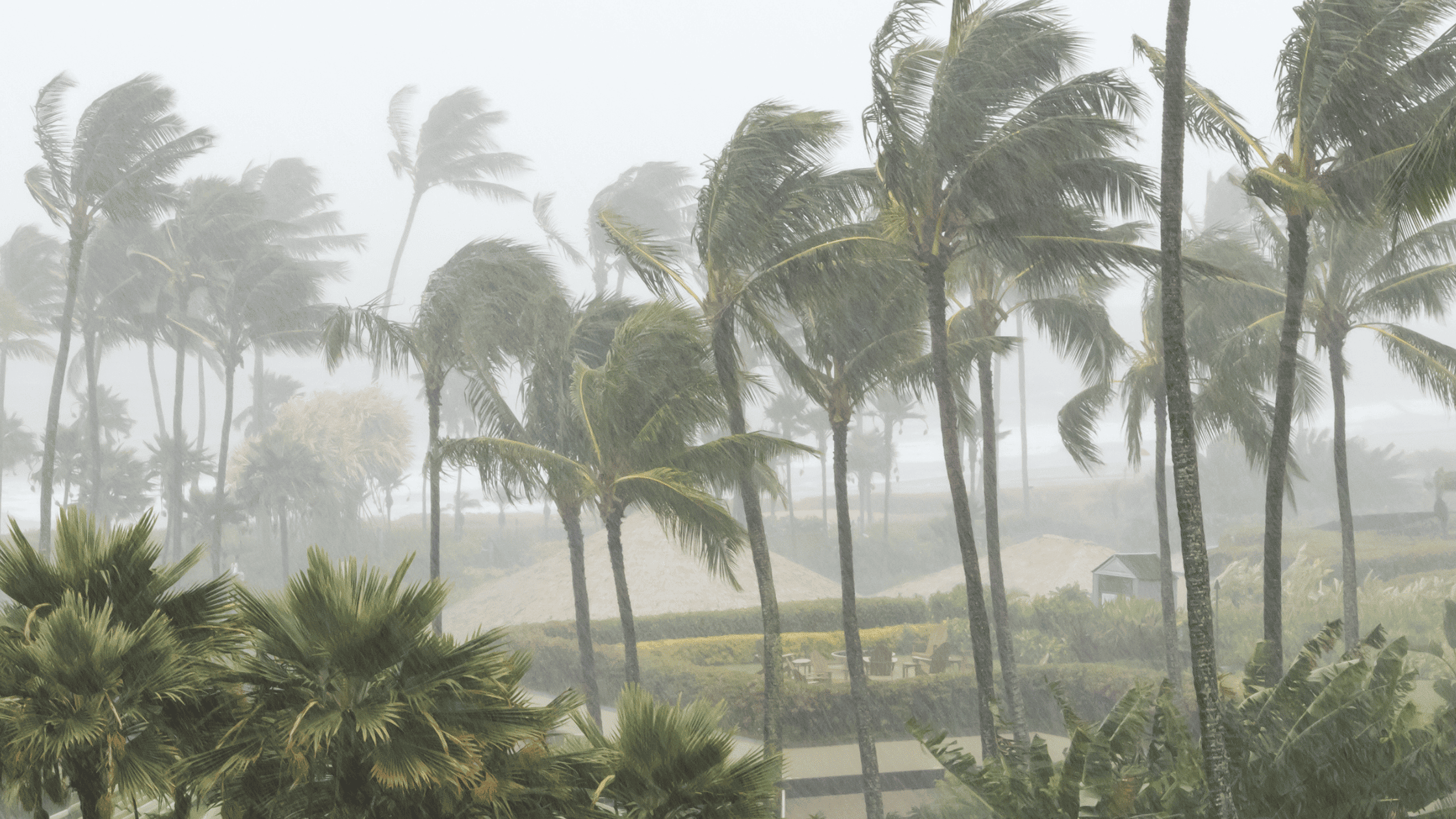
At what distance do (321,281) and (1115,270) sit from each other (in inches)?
1738

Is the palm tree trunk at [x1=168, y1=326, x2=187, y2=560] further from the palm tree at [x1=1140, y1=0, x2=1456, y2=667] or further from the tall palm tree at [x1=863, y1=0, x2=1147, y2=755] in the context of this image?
the palm tree at [x1=1140, y1=0, x2=1456, y2=667]

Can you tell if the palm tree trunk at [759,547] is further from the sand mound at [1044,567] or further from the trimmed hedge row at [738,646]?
the sand mound at [1044,567]

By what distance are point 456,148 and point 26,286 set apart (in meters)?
21.8

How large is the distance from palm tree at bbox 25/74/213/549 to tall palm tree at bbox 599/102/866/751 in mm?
18861

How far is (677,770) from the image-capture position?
19.4ft

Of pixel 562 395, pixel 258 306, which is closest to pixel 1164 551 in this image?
pixel 562 395

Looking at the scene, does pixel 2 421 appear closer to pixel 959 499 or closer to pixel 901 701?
pixel 901 701

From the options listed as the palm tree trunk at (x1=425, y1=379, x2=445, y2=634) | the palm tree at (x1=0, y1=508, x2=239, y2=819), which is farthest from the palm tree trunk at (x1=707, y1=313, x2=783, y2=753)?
the palm tree at (x1=0, y1=508, x2=239, y2=819)

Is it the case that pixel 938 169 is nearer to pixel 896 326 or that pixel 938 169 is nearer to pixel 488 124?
pixel 896 326

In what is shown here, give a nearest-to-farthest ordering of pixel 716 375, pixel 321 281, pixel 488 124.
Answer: pixel 716 375
pixel 321 281
pixel 488 124

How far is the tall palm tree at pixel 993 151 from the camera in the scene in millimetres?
11078

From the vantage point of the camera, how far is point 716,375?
14.2 meters

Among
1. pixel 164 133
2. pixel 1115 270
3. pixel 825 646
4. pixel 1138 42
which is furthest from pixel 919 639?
pixel 164 133

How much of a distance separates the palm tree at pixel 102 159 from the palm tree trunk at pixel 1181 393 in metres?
→ 26.0
